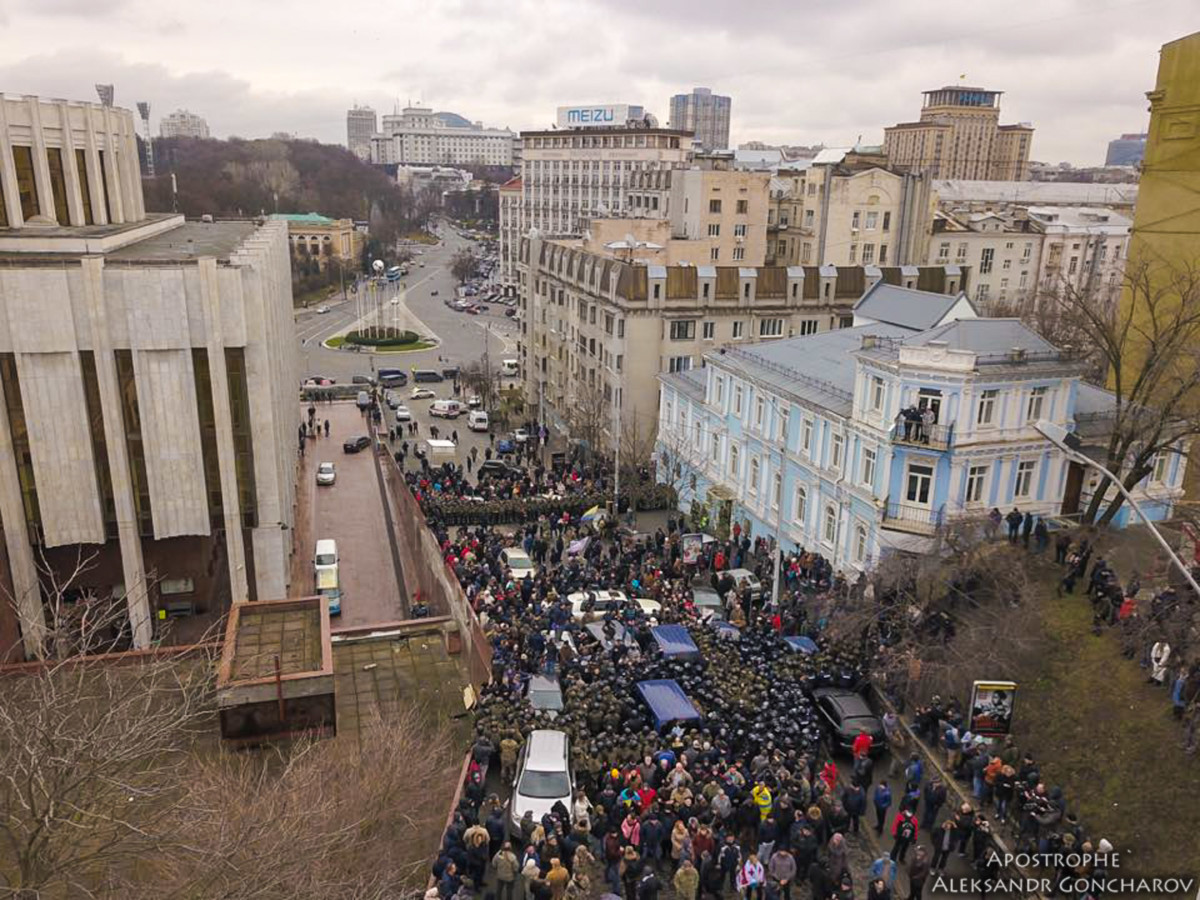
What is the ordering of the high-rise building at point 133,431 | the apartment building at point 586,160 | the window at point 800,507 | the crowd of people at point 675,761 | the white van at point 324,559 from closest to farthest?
1. the crowd of people at point 675,761
2. the high-rise building at point 133,431
3. the window at point 800,507
4. the white van at point 324,559
5. the apartment building at point 586,160

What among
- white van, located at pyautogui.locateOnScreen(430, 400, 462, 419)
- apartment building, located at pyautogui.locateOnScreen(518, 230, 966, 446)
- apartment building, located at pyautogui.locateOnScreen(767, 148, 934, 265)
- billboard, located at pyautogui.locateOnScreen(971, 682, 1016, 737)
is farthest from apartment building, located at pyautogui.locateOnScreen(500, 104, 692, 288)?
billboard, located at pyautogui.locateOnScreen(971, 682, 1016, 737)

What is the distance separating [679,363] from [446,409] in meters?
22.4

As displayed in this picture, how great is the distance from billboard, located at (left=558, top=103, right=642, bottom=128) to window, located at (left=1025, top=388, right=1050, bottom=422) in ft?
305

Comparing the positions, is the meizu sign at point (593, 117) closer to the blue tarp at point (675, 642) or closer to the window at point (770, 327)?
the window at point (770, 327)

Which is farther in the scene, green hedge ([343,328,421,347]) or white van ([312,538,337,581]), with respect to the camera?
green hedge ([343,328,421,347])

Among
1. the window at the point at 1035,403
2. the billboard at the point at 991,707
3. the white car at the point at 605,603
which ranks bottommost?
the white car at the point at 605,603

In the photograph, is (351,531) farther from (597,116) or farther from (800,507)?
(597,116)

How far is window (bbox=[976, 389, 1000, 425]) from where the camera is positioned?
91.4ft

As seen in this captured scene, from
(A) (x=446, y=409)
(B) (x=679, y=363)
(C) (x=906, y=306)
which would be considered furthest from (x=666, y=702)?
(A) (x=446, y=409)

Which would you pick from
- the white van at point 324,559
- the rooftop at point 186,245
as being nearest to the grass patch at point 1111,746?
the white van at point 324,559

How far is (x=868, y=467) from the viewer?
97.7 feet

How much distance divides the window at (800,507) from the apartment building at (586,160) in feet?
239

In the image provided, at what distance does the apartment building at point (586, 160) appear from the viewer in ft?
355

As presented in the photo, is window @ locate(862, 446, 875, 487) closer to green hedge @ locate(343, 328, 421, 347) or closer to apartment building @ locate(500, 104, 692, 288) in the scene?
green hedge @ locate(343, 328, 421, 347)
